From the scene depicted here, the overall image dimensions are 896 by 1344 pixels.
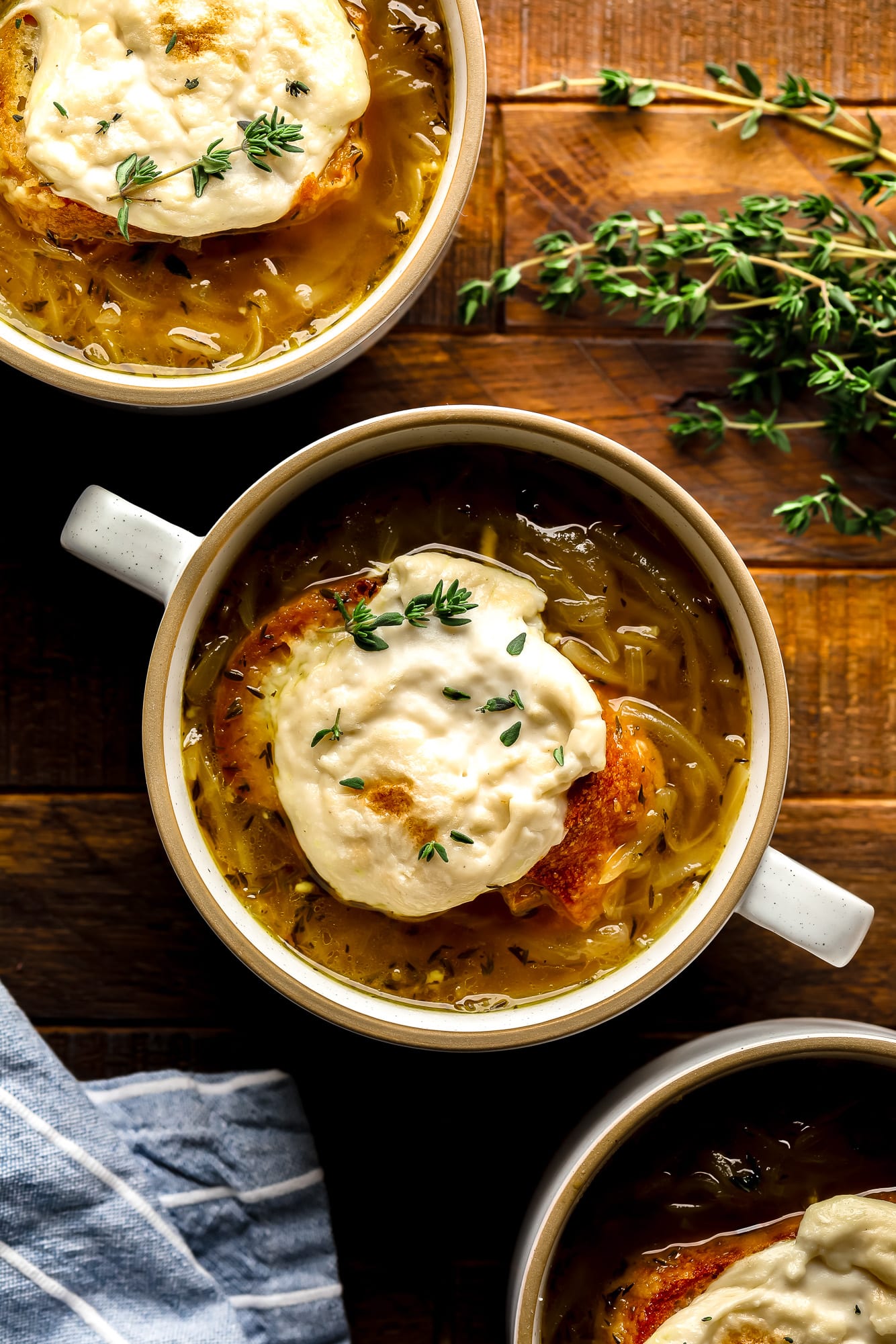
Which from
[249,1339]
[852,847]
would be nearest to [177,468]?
[852,847]

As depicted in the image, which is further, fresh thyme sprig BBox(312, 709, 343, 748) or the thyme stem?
the thyme stem

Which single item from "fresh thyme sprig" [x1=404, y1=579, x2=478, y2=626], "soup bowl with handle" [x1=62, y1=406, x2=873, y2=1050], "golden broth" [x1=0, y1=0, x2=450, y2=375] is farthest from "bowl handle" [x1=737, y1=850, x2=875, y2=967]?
"golden broth" [x1=0, y1=0, x2=450, y2=375]

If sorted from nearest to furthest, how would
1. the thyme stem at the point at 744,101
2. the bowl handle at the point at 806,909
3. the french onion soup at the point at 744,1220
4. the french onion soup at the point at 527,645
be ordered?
the bowl handle at the point at 806,909 → the french onion soup at the point at 527,645 → the french onion soup at the point at 744,1220 → the thyme stem at the point at 744,101

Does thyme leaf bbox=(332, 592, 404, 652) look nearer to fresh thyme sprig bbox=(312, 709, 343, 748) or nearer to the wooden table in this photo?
fresh thyme sprig bbox=(312, 709, 343, 748)

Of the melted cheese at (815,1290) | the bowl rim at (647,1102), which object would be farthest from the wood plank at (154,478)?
the melted cheese at (815,1290)

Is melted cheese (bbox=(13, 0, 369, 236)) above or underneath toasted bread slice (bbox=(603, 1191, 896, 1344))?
above

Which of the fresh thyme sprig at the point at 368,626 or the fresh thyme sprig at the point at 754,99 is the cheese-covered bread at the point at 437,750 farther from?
the fresh thyme sprig at the point at 754,99

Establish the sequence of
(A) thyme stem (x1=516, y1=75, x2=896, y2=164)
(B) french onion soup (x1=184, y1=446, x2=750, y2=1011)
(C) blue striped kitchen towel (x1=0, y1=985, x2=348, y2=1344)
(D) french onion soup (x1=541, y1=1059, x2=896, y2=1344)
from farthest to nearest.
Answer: (A) thyme stem (x1=516, y1=75, x2=896, y2=164), (C) blue striped kitchen towel (x1=0, y1=985, x2=348, y2=1344), (D) french onion soup (x1=541, y1=1059, x2=896, y2=1344), (B) french onion soup (x1=184, y1=446, x2=750, y2=1011)
